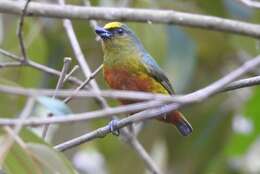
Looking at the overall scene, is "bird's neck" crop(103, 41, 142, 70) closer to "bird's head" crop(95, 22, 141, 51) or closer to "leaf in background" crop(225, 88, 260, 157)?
"bird's head" crop(95, 22, 141, 51)

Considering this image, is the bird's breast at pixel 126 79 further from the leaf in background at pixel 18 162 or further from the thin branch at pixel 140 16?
the leaf in background at pixel 18 162

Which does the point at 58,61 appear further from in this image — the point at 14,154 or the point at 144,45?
the point at 14,154

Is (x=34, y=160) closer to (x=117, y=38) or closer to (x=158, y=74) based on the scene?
(x=158, y=74)

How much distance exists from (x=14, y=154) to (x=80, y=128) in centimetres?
179

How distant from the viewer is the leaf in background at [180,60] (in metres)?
3.77

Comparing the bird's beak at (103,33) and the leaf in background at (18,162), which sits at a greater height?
the leaf in background at (18,162)

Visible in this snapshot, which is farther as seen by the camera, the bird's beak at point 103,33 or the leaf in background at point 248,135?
the leaf in background at point 248,135

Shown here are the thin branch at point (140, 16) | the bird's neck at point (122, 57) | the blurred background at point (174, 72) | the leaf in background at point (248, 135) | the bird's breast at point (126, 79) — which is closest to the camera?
the thin branch at point (140, 16)

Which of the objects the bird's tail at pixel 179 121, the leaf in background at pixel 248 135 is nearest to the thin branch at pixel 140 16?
the bird's tail at pixel 179 121

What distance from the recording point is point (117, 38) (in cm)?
354

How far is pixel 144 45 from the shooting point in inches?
143

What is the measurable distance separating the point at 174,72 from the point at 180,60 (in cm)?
7

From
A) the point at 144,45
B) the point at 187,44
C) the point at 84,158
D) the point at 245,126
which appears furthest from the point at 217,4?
the point at 84,158

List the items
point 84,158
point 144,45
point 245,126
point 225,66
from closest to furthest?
1. point 144,45
2. point 225,66
3. point 245,126
4. point 84,158
